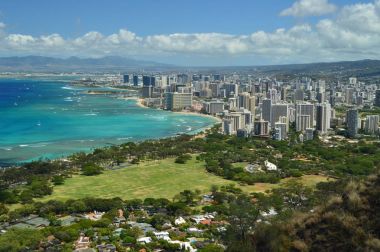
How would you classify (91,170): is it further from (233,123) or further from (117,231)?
(233,123)

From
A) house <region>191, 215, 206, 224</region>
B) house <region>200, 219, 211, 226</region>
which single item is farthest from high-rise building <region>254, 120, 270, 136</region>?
house <region>200, 219, 211, 226</region>

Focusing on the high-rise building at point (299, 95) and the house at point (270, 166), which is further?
the high-rise building at point (299, 95)

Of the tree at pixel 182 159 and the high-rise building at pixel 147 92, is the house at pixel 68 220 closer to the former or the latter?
the tree at pixel 182 159

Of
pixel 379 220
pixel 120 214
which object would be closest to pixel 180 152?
pixel 120 214

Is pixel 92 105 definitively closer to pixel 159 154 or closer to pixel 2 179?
pixel 159 154

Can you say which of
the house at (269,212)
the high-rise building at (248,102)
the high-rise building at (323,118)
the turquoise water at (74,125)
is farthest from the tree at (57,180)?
the high-rise building at (248,102)

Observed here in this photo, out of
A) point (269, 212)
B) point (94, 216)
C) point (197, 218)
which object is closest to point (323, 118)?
point (269, 212)
